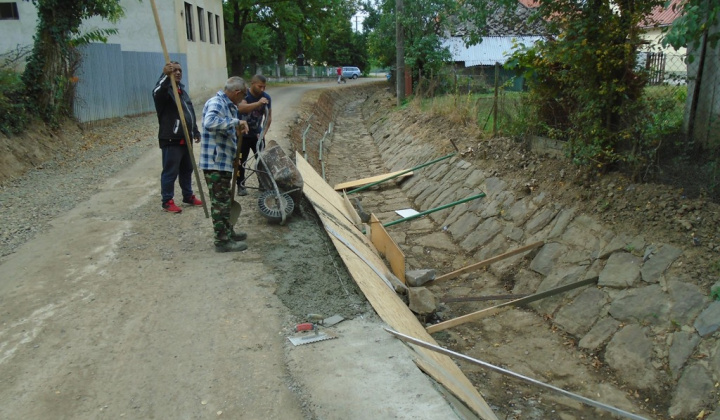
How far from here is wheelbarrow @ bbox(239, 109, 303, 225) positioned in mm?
6590

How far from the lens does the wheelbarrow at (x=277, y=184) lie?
6590mm

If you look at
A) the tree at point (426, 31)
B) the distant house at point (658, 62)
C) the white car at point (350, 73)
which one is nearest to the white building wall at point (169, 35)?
the tree at point (426, 31)

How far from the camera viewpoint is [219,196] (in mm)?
5562

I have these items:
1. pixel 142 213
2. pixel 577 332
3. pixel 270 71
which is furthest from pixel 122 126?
pixel 270 71

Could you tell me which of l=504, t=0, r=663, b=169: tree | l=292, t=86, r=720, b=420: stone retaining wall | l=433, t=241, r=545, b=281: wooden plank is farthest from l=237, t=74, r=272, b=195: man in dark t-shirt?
l=504, t=0, r=663, b=169: tree

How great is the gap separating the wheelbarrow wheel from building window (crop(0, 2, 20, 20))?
59.4ft

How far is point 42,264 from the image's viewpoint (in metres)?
5.41

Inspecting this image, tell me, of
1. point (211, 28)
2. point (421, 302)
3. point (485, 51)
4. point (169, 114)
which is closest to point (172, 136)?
point (169, 114)

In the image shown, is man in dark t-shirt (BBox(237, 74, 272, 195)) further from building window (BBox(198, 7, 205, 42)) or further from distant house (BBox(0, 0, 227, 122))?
building window (BBox(198, 7, 205, 42))

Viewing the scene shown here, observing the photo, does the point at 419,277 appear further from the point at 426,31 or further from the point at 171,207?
the point at 426,31

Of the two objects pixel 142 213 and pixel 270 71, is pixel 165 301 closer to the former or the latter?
pixel 142 213

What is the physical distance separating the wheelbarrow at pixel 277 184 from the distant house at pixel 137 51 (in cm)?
828

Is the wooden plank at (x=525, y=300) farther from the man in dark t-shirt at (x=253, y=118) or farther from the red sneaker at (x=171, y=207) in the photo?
the red sneaker at (x=171, y=207)

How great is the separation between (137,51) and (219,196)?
52.6 ft
